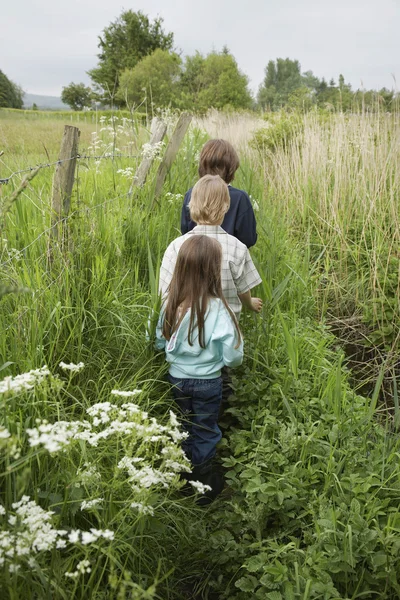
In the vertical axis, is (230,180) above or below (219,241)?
above

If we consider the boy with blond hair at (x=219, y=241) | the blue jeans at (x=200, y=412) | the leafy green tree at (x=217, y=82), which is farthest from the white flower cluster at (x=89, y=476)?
the leafy green tree at (x=217, y=82)

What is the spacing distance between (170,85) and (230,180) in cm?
2331

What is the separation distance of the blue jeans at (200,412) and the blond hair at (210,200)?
0.85m

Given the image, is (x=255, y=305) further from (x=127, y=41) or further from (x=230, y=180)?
(x=127, y=41)

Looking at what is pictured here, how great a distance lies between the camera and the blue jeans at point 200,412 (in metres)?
2.27

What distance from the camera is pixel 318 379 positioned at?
2736mm

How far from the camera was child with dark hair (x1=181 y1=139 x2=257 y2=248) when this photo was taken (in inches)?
A: 112

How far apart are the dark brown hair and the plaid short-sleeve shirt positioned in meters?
0.57

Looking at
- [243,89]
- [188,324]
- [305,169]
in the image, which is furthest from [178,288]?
[243,89]

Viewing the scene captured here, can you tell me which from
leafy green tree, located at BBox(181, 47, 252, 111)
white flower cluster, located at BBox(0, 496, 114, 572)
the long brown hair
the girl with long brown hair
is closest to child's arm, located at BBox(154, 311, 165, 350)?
the girl with long brown hair

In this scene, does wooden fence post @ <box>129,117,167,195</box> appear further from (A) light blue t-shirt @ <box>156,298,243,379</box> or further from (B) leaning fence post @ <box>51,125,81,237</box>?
(A) light blue t-shirt @ <box>156,298,243,379</box>

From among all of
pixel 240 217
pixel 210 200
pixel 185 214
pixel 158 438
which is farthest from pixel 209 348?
pixel 185 214

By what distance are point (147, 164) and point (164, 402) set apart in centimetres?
230

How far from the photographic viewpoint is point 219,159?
2.83 m
